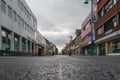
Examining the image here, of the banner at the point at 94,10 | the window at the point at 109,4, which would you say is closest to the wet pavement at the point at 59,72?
the window at the point at 109,4

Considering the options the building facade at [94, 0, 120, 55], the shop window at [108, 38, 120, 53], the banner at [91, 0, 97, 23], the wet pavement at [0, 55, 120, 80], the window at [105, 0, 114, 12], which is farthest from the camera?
the banner at [91, 0, 97, 23]

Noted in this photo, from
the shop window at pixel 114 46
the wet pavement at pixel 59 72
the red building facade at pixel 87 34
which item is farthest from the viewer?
the red building facade at pixel 87 34

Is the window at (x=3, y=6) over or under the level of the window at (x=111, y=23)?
over

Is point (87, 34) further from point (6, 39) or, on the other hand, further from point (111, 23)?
point (6, 39)

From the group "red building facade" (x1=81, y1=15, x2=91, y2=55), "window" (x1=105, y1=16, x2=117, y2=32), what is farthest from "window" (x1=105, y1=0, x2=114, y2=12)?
"red building facade" (x1=81, y1=15, x2=91, y2=55)

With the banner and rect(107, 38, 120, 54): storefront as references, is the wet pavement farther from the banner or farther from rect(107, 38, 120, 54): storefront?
the banner

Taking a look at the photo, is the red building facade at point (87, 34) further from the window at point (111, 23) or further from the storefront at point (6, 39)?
the storefront at point (6, 39)

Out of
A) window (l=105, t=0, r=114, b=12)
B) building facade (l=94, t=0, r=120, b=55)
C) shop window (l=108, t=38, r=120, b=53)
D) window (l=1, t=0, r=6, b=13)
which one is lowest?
shop window (l=108, t=38, r=120, b=53)

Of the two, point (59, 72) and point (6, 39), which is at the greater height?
point (6, 39)

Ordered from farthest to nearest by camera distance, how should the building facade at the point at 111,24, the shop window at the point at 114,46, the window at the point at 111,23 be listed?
the window at the point at 111,23 < the shop window at the point at 114,46 < the building facade at the point at 111,24

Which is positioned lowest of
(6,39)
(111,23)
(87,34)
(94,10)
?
(6,39)

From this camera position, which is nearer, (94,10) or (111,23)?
(111,23)

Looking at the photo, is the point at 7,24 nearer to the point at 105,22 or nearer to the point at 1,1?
the point at 1,1

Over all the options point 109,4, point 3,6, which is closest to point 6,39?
point 3,6
